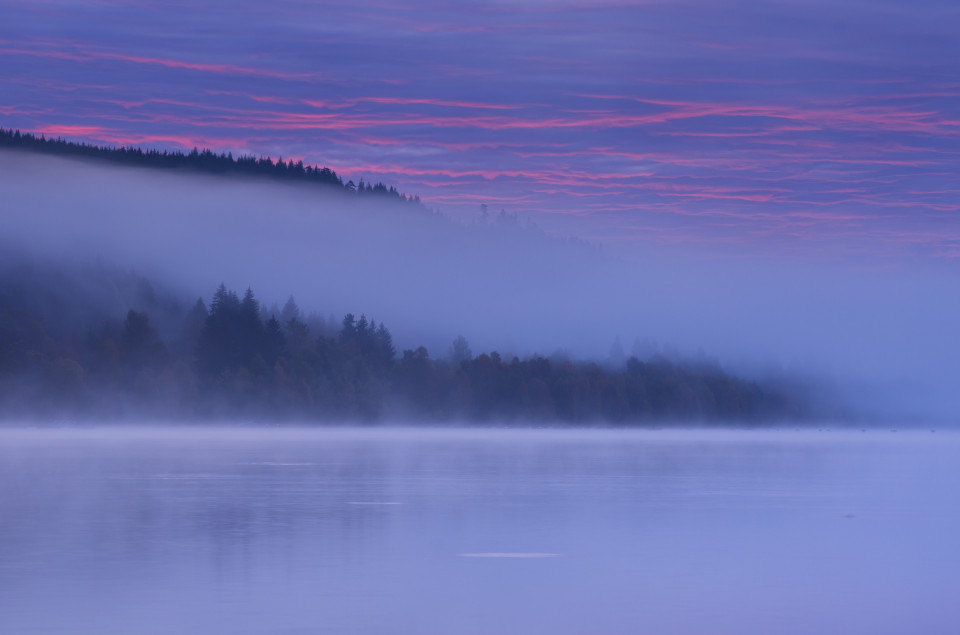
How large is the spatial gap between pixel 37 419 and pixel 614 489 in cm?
16093

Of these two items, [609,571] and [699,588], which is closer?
[699,588]

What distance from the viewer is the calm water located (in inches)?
715

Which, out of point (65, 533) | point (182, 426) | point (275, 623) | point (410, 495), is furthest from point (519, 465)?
point (182, 426)

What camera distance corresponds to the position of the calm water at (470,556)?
1817 cm

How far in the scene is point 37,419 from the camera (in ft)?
618

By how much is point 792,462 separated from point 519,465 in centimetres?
1761

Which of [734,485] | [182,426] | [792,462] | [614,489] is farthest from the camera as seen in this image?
[182,426]

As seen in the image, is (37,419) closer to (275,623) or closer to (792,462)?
(792,462)

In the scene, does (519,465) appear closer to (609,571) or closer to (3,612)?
(609,571)

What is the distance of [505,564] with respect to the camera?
2355 cm

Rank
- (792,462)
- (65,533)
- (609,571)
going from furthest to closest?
(792,462) → (65,533) → (609,571)

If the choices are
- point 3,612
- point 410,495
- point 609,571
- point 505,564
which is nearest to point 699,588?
point 609,571

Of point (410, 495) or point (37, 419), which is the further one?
point (37, 419)

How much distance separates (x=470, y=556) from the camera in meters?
24.7
